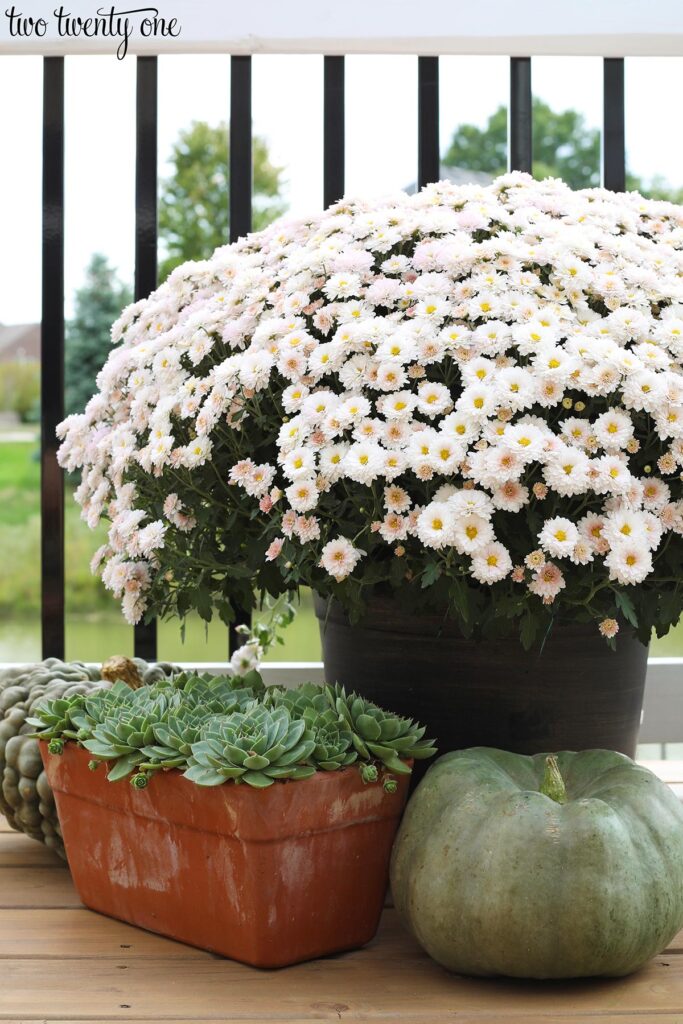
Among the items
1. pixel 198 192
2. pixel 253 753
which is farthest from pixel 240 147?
pixel 198 192

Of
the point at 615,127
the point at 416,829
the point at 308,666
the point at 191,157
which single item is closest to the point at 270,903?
the point at 416,829

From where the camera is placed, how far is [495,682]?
1.17m

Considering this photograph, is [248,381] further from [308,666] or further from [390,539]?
[308,666]

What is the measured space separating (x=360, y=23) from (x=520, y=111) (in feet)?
0.99

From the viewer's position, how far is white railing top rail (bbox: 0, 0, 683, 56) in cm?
165

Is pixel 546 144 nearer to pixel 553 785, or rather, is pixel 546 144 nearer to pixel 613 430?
pixel 613 430

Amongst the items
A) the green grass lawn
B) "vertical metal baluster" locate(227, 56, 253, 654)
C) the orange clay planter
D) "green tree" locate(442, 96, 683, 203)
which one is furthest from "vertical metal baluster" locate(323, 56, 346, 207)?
"green tree" locate(442, 96, 683, 203)

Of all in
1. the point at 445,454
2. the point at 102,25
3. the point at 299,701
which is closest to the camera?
the point at 445,454

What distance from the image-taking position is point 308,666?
1.74 m

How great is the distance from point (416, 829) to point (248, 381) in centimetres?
48

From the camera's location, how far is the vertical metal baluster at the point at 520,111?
1737 mm

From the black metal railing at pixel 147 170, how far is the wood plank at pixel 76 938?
66 centimetres

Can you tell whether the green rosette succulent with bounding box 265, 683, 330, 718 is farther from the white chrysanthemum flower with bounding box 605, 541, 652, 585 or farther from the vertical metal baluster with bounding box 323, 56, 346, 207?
the vertical metal baluster with bounding box 323, 56, 346, 207

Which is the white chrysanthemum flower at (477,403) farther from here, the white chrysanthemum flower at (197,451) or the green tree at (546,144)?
the green tree at (546,144)
